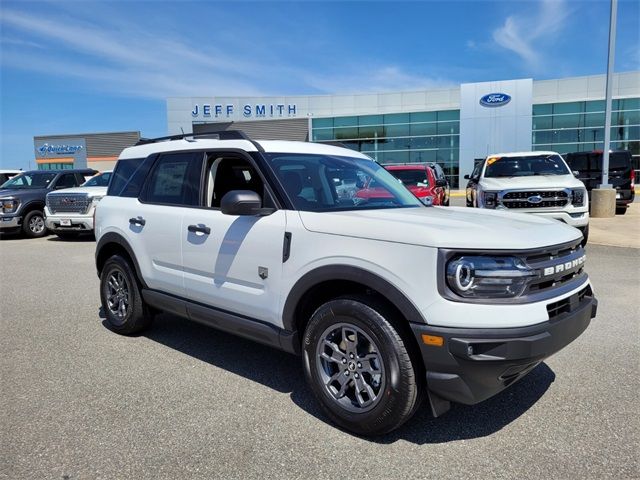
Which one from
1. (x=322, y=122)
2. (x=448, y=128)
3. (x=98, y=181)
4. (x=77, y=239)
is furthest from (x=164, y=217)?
(x=322, y=122)

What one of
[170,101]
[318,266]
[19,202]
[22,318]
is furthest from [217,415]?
[170,101]

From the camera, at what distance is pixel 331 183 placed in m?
4.09

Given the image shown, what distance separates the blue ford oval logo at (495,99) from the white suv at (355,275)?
3539 cm

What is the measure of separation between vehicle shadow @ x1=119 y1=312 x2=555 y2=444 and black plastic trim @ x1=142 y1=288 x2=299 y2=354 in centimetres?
47

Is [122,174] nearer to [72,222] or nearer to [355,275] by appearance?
[355,275]

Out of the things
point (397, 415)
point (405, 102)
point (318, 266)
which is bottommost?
point (397, 415)

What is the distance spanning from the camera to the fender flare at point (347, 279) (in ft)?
9.23

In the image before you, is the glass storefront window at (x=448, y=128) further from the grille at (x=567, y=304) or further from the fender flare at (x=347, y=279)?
the fender flare at (x=347, y=279)

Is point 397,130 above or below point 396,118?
below

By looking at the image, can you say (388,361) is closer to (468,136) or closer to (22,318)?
(22,318)

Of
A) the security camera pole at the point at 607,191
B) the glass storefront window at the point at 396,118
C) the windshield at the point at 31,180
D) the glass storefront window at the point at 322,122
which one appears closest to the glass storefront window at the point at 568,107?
the glass storefront window at the point at 396,118

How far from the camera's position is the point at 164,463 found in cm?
286

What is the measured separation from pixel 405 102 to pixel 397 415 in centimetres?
3976

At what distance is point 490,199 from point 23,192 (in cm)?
1300
